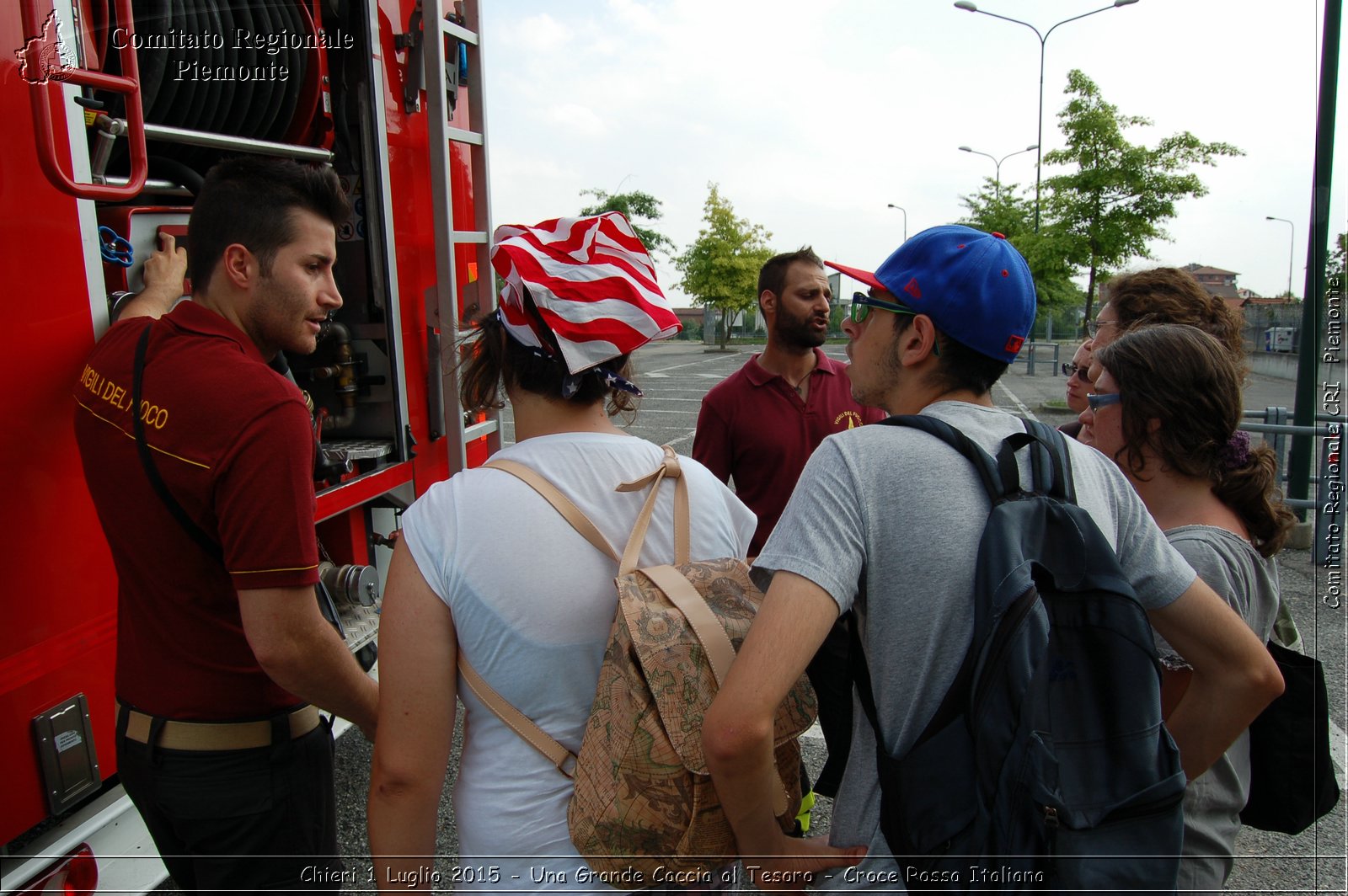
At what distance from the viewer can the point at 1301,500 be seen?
21.3 feet

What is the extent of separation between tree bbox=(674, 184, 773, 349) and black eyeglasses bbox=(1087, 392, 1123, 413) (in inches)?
1530

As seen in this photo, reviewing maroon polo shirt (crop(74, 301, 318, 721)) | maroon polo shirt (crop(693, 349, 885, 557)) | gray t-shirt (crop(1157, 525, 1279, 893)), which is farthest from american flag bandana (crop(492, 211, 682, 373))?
maroon polo shirt (crop(693, 349, 885, 557))

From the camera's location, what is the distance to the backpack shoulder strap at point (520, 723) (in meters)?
1.30

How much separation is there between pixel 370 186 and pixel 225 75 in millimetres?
579

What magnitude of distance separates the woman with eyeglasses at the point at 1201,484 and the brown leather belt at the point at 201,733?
1.82m

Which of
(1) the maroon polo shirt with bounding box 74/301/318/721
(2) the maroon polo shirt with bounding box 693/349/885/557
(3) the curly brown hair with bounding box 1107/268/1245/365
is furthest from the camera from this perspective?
(2) the maroon polo shirt with bounding box 693/349/885/557

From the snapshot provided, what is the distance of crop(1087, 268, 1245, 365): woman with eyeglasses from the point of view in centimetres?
246

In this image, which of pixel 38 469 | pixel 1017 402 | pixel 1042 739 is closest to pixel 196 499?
pixel 38 469

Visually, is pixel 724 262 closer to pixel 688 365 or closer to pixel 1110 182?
pixel 688 365

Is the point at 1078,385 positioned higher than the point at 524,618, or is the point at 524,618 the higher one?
the point at 1078,385

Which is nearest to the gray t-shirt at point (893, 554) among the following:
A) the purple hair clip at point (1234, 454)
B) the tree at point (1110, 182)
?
the purple hair clip at point (1234, 454)

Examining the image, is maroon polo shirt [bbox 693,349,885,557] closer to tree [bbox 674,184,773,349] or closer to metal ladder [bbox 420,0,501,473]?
metal ladder [bbox 420,0,501,473]

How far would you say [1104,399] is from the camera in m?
1.80

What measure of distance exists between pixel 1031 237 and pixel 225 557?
20.9 m
